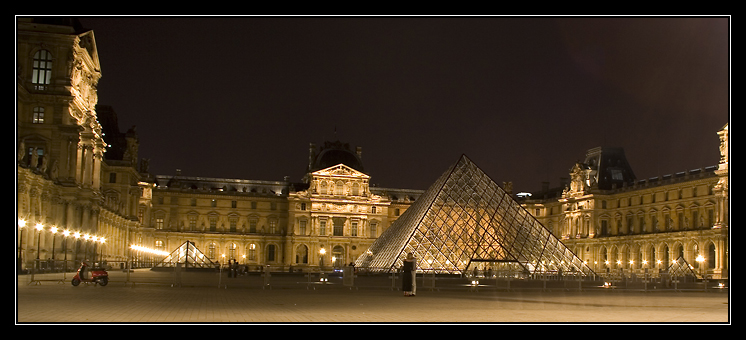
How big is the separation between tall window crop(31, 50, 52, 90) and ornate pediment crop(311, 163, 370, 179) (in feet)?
144

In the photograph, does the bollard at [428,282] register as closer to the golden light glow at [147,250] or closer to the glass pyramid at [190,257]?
the glass pyramid at [190,257]

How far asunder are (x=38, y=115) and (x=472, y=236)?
773 inches

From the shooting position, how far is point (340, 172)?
246 feet

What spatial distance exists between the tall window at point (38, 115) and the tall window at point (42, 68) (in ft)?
2.66

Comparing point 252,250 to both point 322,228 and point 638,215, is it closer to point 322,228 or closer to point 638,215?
point 322,228

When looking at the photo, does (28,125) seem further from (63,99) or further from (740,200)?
(740,200)

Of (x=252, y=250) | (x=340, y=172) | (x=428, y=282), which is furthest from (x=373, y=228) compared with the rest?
(x=428, y=282)

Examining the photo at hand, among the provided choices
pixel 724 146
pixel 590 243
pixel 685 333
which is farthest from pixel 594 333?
pixel 590 243

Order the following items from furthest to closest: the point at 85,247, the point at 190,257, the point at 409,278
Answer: the point at 190,257 → the point at 85,247 → the point at 409,278

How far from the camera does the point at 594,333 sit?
908cm

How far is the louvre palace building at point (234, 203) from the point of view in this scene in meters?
30.4

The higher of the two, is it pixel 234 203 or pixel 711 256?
pixel 234 203

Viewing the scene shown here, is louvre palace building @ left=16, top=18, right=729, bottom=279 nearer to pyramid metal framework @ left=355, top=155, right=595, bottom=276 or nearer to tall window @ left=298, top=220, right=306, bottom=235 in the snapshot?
tall window @ left=298, top=220, right=306, bottom=235

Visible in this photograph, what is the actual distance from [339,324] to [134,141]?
1863 inches
